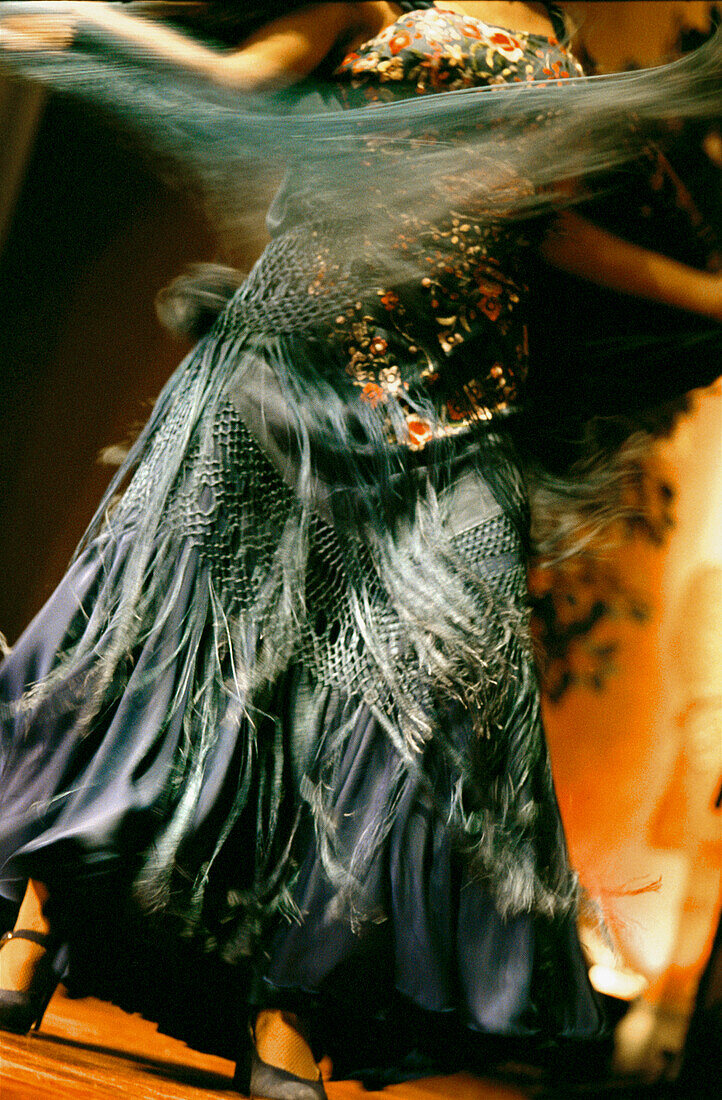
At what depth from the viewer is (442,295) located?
639mm

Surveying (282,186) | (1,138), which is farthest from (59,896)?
(1,138)

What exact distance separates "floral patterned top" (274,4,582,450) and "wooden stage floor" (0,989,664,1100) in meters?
0.46

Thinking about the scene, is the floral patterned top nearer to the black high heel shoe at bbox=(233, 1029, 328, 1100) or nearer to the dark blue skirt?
the dark blue skirt

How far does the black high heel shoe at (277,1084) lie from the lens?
1.73 ft

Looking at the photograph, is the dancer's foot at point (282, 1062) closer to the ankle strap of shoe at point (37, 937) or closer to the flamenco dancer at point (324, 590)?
the flamenco dancer at point (324, 590)

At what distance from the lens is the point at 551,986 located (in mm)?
583

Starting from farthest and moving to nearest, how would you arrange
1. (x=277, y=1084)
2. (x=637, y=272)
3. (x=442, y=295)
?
(x=637, y=272)
(x=442, y=295)
(x=277, y=1084)

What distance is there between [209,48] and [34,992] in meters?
0.67

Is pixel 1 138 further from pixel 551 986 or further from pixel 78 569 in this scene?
pixel 551 986

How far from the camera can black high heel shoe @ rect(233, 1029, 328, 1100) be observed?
0.53m

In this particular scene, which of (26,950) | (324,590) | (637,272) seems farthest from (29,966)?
(637,272)

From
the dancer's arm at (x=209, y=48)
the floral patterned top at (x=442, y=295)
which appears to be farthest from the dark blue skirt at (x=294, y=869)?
the dancer's arm at (x=209, y=48)

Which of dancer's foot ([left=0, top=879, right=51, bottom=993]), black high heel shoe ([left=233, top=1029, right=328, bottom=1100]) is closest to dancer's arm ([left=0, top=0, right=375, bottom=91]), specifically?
dancer's foot ([left=0, top=879, right=51, bottom=993])

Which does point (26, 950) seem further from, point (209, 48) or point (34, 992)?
point (209, 48)
